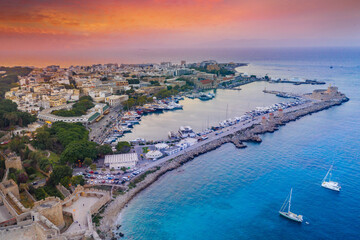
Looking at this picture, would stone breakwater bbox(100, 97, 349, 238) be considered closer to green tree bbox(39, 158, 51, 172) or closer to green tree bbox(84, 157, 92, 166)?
green tree bbox(84, 157, 92, 166)

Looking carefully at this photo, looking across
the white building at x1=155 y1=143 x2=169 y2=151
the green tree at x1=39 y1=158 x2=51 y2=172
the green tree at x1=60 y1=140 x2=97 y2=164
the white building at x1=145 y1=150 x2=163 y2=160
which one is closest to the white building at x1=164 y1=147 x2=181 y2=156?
the white building at x1=155 y1=143 x2=169 y2=151

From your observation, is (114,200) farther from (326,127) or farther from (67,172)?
(326,127)

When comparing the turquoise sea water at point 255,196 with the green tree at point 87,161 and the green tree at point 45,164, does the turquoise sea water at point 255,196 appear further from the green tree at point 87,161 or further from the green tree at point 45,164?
the green tree at point 45,164

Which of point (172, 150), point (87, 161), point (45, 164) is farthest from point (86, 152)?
point (172, 150)

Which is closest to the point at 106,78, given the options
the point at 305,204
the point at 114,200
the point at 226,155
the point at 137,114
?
the point at 137,114

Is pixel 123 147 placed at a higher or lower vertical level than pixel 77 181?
higher

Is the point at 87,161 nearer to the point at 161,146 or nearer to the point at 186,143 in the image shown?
the point at 161,146

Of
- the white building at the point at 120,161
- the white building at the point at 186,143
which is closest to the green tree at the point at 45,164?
the white building at the point at 120,161
